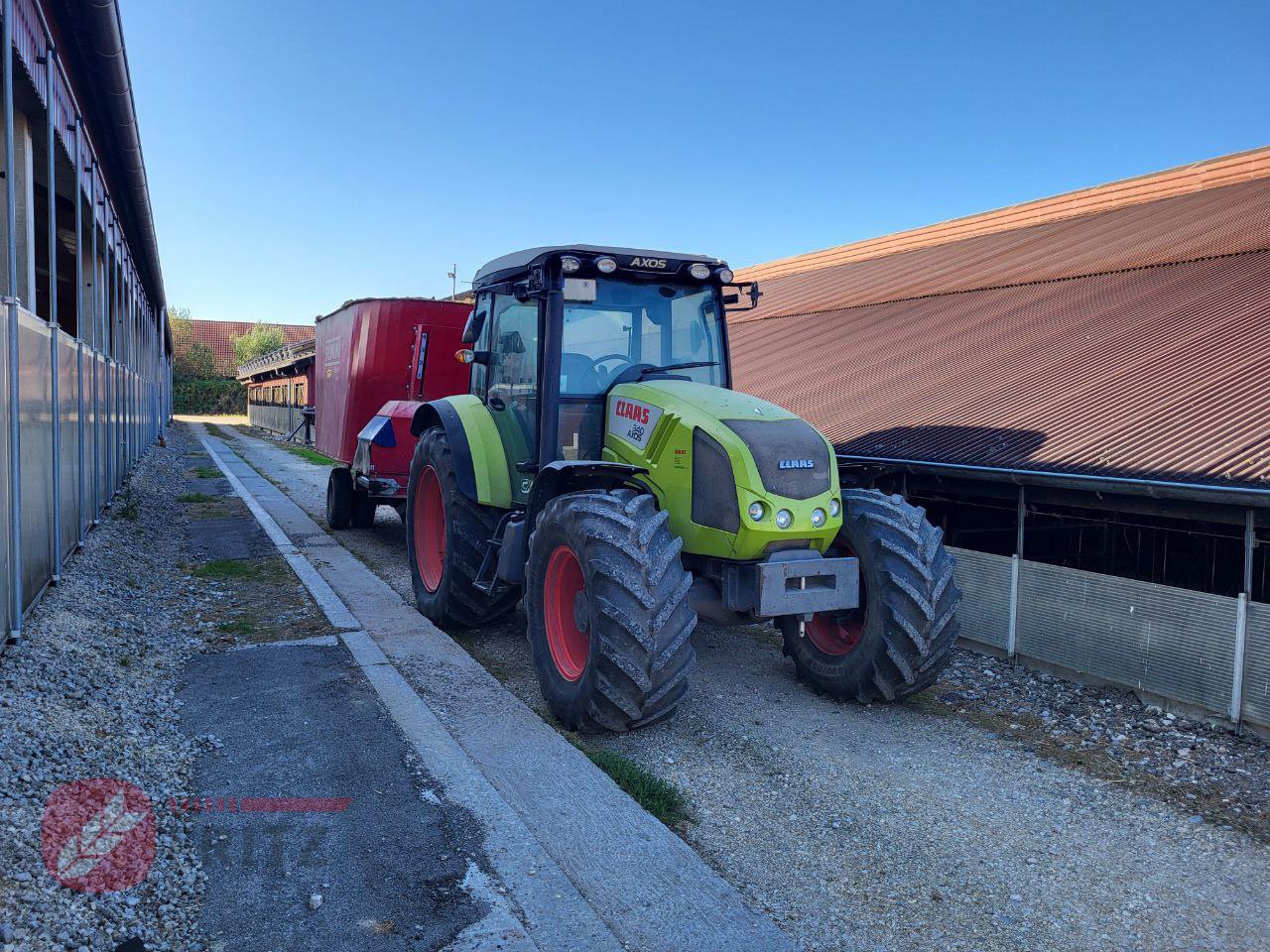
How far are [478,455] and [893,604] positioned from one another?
3076 mm

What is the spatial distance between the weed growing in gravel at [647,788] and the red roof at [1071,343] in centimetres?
358

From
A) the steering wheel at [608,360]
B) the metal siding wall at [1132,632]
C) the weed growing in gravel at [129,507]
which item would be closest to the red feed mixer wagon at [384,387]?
the weed growing in gravel at [129,507]

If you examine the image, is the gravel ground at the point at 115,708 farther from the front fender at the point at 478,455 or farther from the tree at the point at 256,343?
the tree at the point at 256,343

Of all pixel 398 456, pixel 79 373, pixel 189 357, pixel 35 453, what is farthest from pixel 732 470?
pixel 189 357

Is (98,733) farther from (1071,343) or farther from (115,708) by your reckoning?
(1071,343)

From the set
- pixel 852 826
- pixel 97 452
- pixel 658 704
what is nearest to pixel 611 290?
pixel 658 704

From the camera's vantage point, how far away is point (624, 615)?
4367 mm

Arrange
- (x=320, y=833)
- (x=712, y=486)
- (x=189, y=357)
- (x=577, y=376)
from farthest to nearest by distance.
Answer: (x=189, y=357) < (x=577, y=376) < (x=712, y=486) < (x=320, y=833)

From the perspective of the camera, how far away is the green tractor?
14.8 ft

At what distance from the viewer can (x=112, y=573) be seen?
7648 millimetres

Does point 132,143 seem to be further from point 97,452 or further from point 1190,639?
point 1190,639

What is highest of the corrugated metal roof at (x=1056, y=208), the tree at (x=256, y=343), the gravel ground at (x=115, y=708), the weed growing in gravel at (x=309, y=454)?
the tree at (x=256, y=343)

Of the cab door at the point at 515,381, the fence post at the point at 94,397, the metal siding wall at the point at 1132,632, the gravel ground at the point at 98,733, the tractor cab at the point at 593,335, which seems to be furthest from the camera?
the fence post at the point at 94,397

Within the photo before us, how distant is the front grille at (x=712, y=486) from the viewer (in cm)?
486
